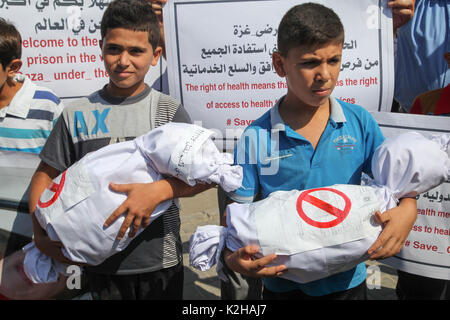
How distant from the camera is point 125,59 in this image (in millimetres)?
1769

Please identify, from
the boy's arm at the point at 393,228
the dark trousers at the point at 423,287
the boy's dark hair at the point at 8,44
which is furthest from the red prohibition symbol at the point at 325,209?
the boy's dark hair at the point at 8,44

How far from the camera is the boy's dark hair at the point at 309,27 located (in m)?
1.54

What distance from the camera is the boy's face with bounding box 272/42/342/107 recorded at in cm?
155

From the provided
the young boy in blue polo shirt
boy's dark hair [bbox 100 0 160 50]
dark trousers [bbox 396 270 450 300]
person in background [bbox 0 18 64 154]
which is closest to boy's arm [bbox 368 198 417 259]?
the young boy in blue polo shirt

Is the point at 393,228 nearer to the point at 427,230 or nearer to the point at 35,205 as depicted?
the point at 427,230

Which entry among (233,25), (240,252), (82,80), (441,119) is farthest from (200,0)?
(240,252)

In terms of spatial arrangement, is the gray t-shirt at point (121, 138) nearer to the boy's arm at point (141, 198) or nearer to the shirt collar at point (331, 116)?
the boy's arm at point (141, 198)

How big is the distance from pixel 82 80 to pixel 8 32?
20.6 inches

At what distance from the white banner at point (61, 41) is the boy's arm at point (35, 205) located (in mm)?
988

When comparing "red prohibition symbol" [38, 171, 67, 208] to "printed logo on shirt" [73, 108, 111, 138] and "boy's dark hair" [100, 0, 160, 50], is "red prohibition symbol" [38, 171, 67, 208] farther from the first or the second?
"boy's dark hair" [100, 0, 160, 50]

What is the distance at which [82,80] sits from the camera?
8.55 ft

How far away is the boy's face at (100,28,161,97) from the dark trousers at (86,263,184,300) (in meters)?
0.77

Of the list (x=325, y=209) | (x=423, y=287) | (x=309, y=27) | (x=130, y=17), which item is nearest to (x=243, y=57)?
(x=130, y=17)

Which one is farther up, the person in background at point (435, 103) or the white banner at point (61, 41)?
the white banner at point (61, 41)
